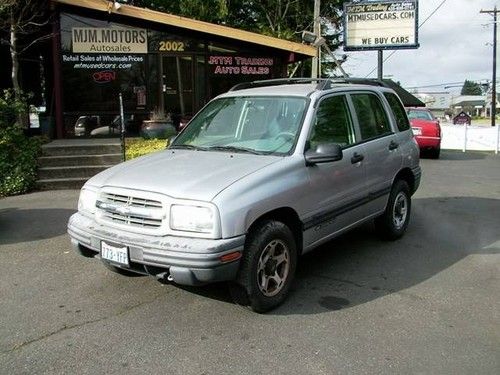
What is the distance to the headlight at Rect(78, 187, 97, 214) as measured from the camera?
446 cm

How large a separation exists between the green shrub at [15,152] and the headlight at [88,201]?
5701 mm

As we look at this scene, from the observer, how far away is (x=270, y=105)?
17.1ft

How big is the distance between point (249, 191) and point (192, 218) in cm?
48

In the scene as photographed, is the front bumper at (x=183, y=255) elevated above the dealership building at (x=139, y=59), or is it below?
below

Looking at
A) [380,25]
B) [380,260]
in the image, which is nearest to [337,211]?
[380,260]

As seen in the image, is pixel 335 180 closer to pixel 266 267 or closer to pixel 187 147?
pixel 266 267

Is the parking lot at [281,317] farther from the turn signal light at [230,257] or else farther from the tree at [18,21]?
the tree at [18,21]

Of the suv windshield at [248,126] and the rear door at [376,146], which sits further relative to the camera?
the rear door at [376,146]

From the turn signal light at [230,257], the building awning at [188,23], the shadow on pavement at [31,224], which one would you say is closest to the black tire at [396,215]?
the turn signal light at [230,257]

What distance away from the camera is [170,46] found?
45.8 feet

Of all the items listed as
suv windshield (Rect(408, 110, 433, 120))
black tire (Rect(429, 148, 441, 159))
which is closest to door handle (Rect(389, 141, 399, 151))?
black tire (Rect(429, 148, 441, 159))

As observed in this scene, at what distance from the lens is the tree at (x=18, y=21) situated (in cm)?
1172

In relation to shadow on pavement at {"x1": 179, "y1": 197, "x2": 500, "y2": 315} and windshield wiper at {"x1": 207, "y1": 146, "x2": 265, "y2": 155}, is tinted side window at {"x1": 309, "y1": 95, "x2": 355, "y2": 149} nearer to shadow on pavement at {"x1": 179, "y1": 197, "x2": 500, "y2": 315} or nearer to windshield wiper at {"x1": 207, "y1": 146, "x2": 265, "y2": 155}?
windshield wiper at {"x1": 207, "y1": 146, "x2": 265, "y2": 155}

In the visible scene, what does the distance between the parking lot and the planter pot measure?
6.39m
